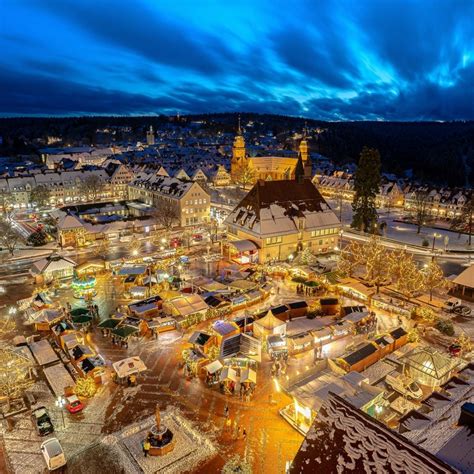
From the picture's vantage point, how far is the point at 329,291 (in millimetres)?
37188

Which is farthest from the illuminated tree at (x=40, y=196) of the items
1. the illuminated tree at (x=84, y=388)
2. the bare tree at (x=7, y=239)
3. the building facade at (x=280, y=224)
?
the illuminated tree at (x=84, y=388)

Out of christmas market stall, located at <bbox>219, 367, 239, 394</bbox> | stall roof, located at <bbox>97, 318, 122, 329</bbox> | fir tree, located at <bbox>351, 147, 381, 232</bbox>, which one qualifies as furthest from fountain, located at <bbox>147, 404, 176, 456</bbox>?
fir tree, located at <bbox>351, 147, 381, 232</bbox>

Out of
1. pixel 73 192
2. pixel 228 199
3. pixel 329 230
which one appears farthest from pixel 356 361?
pixel 73 192

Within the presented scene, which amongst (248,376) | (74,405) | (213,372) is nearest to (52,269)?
(74,405)

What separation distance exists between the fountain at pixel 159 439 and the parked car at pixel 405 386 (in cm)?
1255

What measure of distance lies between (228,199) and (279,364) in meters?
67.7

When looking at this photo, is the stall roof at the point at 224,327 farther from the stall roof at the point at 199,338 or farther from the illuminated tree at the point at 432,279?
the illuminated tree at the point at 432,279

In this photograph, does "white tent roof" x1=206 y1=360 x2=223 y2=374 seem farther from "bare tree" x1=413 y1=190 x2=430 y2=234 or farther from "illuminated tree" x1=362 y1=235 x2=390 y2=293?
"bare tree" x1=413 y1=190 x2=430 y2=234

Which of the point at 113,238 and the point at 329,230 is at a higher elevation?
the point at 329,230

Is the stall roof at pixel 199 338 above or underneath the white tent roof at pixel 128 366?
above

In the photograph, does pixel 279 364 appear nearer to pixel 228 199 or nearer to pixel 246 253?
pixel 246 253

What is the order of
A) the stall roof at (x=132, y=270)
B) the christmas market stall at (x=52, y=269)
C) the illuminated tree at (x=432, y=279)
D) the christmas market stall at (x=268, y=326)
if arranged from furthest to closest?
the stall roof at (x=132, y=270)
the christmas market stall at (x=52, y=269)
the illuminated tree at (x=432, y=279)
the christmas market stall at (x=268, y=326)

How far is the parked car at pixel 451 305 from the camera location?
32625mm

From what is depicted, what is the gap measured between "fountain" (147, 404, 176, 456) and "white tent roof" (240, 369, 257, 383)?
524 cm
